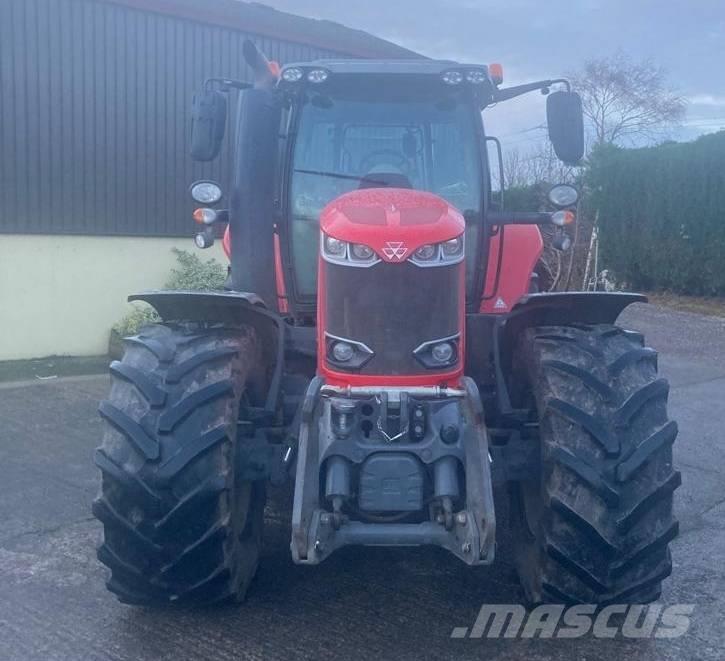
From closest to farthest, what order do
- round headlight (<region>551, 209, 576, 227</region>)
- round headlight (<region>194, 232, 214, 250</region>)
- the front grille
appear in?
1. the front grille
2. round headlight (<region>551, 209, 576, 227</region>)
3. round headlight (<region>194, 232, 214, 250</region>)

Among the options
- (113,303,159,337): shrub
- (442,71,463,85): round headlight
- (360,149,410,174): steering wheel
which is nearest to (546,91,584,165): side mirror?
(442,71,463,85): round headlight

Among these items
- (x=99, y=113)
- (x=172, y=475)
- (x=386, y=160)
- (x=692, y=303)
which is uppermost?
(x=386, y=160)

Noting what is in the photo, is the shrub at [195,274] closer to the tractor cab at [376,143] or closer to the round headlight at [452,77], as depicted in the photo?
the tractor cab at [376,143]

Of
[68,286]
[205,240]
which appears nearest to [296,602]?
[205,240]

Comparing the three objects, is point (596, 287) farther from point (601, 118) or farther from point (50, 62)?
point (601, 118)

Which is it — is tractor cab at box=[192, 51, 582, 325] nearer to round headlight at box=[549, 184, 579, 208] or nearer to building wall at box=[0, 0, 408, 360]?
round headlight at box=[549, 184, 579, 208]

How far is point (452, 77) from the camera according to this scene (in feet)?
16.3

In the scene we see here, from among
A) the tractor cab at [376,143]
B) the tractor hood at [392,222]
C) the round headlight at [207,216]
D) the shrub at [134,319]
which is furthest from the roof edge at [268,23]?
the tractor hood at [392,222]

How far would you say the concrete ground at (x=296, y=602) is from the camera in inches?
161

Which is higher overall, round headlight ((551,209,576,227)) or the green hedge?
round headlight ((551,209,576,227))

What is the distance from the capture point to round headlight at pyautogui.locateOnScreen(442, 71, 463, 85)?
4965 mm

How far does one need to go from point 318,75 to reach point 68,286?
7083 millimetres

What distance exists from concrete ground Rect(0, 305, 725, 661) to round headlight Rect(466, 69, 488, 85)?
241cm

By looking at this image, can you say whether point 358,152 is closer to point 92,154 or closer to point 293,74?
point 293,74
